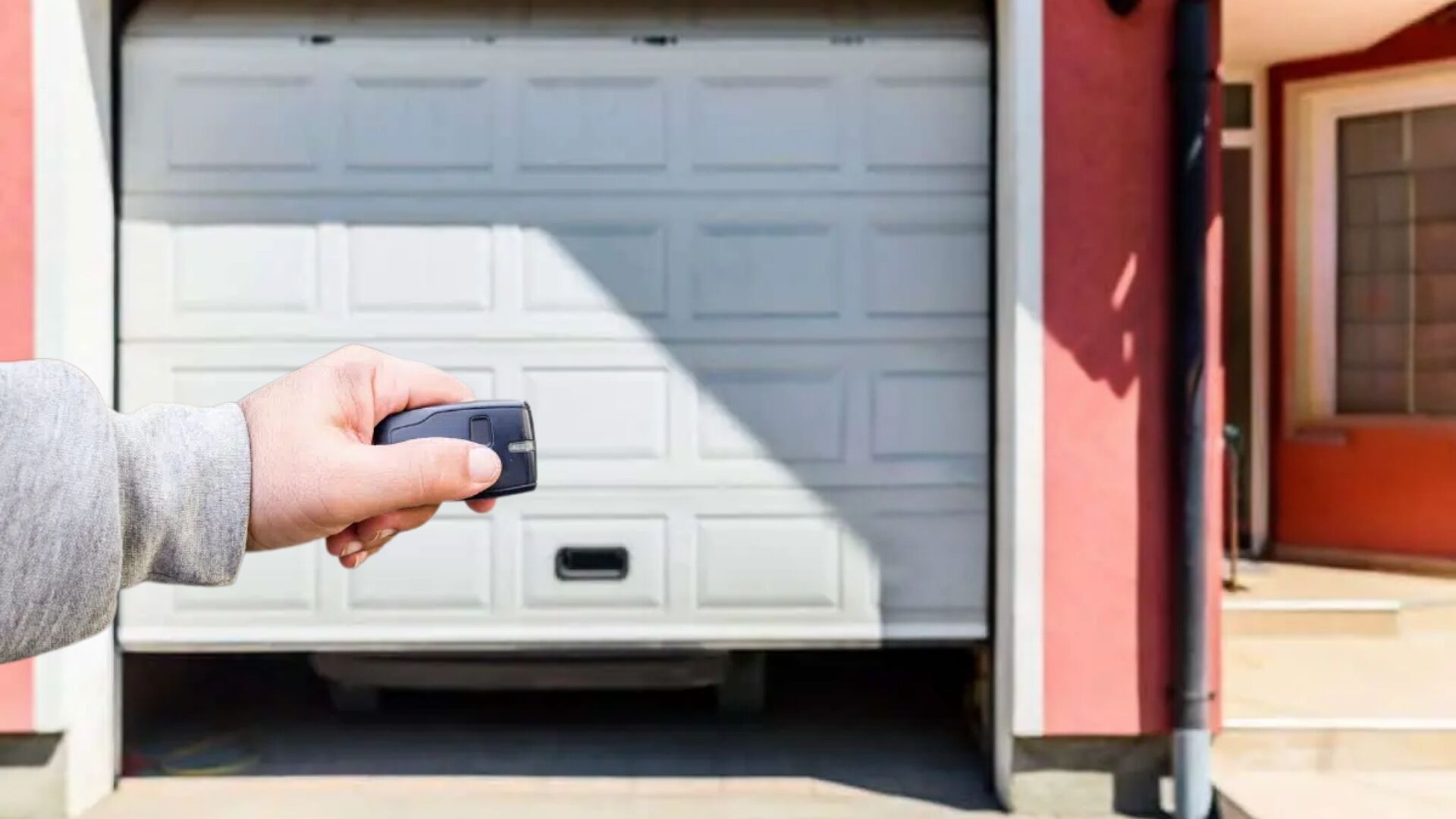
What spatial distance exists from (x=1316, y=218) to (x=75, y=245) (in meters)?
5.96

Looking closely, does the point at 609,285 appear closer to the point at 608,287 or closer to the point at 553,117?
the point at 608,287

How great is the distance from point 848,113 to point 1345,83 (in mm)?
3422

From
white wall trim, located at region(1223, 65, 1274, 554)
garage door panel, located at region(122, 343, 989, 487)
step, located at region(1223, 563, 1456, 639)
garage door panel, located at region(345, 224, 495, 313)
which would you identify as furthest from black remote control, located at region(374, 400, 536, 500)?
white wall trim, located at region(1223, 65, 1274, 554)

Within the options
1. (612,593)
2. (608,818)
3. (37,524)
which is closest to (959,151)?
(612,593)

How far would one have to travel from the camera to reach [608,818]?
13.4 feet

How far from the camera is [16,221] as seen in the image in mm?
4023

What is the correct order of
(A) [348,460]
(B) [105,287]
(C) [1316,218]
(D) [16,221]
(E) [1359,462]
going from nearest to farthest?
(A) [348,460], (D) [16,221], (B) [105,287], (E) [1359,462], (C) [1316,218]

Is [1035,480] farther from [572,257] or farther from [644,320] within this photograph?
[572,257]

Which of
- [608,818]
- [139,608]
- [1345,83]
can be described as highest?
[1345,83]

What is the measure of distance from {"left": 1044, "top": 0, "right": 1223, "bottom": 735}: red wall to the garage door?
14.4 inches

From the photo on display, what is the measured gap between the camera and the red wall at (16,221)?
400 centimetres

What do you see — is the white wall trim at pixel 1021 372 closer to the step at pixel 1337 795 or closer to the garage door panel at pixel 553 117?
the garage door panel at pixel 553 117

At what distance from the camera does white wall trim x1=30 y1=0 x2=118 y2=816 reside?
13.2ft

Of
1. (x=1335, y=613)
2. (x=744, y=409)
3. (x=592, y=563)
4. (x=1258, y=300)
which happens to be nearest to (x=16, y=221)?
(x=592, y=563)
